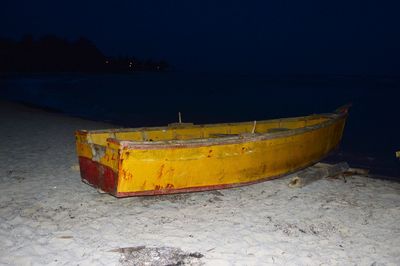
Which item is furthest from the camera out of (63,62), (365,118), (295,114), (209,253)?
(63,62)

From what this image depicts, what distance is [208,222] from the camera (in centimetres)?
588

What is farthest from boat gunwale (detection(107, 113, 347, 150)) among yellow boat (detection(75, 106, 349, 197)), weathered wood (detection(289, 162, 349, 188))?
weathered wood (detection(289, 162, 349, 188))

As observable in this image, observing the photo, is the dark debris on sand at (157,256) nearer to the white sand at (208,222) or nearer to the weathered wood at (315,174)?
the white sand at (208,222)

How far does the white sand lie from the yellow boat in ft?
1.33

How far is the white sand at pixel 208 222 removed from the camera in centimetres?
479

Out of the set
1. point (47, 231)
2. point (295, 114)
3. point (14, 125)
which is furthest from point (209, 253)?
point (295, 114)

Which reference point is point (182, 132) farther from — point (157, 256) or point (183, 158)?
point (157, 256)

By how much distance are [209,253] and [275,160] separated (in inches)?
130

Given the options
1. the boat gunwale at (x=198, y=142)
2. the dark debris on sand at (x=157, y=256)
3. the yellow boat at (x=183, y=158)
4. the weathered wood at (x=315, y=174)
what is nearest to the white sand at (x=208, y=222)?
the dark debris on sand at (x=157, y=256)

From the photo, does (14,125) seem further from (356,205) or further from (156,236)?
(356,205)

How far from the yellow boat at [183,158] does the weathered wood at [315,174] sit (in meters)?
0.31

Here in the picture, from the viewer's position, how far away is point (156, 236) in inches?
209

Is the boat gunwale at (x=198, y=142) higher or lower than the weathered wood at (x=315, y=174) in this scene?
higher

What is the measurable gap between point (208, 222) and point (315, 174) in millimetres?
3389
